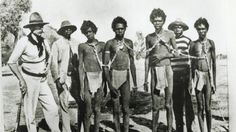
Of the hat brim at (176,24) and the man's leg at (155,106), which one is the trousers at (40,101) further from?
the hat brim at (176,24)

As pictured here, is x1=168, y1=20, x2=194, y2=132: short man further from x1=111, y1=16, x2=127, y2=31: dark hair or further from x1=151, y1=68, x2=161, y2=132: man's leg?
x1=111, y1=16, x2=127, y2=31: dark hair

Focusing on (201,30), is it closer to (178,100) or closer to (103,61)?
(178,100)

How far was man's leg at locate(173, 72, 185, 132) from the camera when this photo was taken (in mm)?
2291

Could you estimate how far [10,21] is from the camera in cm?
225

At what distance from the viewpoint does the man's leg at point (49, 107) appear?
2252mm

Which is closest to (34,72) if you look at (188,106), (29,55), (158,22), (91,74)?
(29,55)

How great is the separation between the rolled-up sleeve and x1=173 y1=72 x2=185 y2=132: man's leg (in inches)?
33.3

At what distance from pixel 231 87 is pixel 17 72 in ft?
3.85

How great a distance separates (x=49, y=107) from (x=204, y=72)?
2.88ft

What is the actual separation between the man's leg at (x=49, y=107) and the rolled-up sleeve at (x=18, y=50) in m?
0.20

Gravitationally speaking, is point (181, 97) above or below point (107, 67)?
below

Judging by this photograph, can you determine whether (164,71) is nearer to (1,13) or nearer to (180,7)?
(180,7)

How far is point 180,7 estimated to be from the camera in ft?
7.43

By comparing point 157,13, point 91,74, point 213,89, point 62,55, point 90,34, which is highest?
point 157,13
